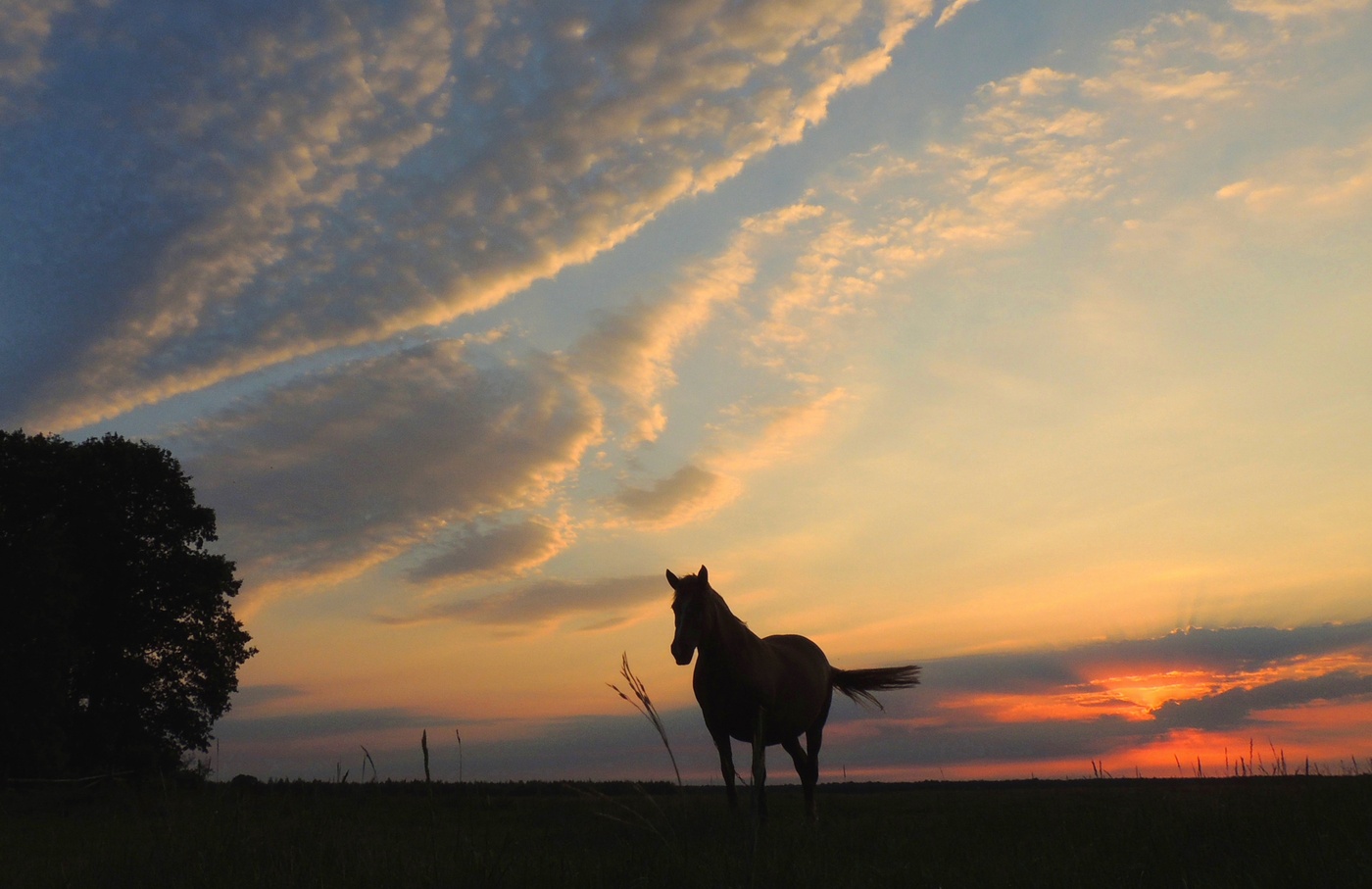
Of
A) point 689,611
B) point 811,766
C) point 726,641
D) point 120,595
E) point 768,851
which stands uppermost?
point 120,595

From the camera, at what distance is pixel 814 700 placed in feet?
48.2

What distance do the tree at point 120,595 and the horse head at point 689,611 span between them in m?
21.7

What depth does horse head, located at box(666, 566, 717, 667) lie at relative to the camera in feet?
38.6

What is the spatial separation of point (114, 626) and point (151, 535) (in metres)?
3.11

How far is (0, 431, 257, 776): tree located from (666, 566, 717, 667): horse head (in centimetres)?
2175

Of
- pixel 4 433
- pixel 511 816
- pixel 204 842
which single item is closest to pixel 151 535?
pixel 4 433

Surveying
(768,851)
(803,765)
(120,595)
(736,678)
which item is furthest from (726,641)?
(120,595)

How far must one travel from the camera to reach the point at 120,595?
94.7 ft

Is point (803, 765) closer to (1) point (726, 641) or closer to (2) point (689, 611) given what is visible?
(1) point (726, 641)

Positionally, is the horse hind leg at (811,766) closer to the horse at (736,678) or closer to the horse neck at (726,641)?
the horse at (736,678)

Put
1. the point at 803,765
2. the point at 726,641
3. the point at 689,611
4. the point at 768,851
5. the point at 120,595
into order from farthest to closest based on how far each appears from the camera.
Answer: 1. the point at 120,595
2. the point at 803,765
3. the point at 726,641
4. the point at 689,611
5. the point at 768,851

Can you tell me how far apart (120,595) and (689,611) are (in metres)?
25.1

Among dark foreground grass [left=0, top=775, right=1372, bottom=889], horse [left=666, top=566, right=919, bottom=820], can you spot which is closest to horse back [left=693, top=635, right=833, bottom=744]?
horse [left=666, top=566, right=919, bottom=820]

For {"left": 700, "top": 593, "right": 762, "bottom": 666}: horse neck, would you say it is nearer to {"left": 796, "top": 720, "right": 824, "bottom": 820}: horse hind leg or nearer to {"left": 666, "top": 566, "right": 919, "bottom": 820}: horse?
{"left": 666, "top": 566, "right": 919, "bottom": 820}: horse
